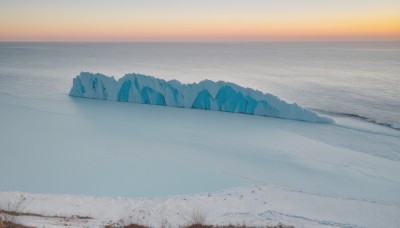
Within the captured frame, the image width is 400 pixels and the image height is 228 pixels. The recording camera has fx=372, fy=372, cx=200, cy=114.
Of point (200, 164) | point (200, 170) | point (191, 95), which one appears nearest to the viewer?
point (200, 170)

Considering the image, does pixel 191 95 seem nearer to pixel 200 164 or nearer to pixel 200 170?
pixel 200 164

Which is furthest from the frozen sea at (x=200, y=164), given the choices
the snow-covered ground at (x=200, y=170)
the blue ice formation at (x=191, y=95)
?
the blue ice formation at (x=191, y=95)

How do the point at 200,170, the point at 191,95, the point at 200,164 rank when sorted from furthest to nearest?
1. the point at 191,95
2. the point at 200,164
3. the point at 200,170

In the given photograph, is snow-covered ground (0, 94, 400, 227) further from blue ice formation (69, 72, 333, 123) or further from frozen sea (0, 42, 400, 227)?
blue ice formation (69, 72, 333, 123)

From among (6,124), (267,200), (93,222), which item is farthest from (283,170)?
(6,124)

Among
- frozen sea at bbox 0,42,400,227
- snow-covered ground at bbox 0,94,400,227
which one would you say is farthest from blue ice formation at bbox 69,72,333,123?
snow-covered ground at bbox 0,94,400,227

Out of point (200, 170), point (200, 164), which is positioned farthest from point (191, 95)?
point (200, 170)

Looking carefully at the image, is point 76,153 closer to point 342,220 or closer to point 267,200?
point 267,200
